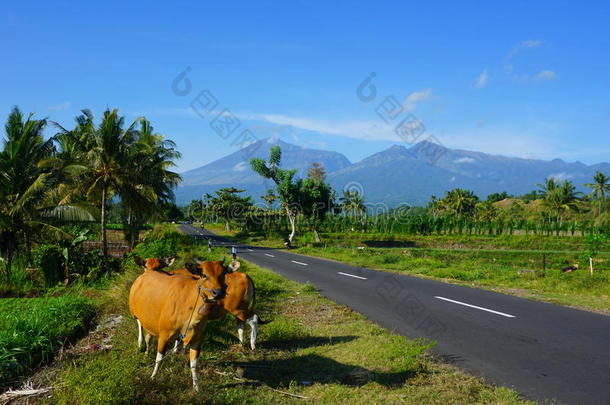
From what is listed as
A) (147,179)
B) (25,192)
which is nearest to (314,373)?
(25,192)

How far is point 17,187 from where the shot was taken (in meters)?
18.2

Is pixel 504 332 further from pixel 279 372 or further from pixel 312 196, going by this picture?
pixel 312 196

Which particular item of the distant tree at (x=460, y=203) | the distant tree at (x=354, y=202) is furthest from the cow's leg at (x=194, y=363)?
the distant tree at (x=460, y=203)

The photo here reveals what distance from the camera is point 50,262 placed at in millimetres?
16875

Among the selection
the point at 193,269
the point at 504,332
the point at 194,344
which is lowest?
the point at 504,332

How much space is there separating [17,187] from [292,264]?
44.3ft

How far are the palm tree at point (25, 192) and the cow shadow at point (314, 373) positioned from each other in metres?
14.6

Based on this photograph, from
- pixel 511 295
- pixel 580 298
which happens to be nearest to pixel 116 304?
pixel 511 295

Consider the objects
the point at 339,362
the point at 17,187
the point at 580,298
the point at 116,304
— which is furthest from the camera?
the point at 17,187

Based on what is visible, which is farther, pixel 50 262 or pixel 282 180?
pixel 282 180

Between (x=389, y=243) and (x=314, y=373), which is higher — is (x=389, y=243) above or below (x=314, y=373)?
below

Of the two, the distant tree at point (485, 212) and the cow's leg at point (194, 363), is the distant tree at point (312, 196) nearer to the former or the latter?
the cow's leg at point (194, 363)

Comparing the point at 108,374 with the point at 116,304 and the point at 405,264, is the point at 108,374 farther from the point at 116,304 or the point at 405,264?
the point at 405,264

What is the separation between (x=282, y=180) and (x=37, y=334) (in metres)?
35.0
